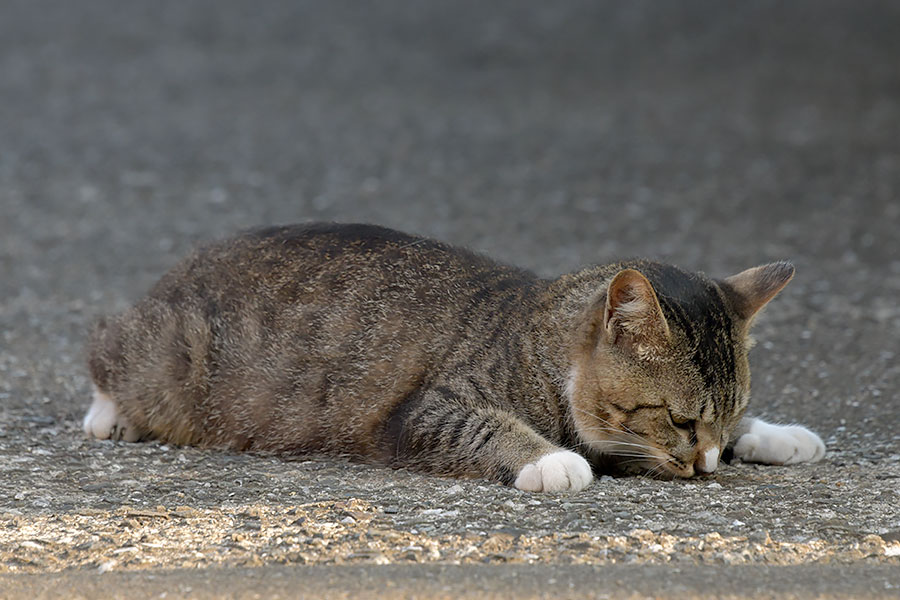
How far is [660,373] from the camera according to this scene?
4.74 m

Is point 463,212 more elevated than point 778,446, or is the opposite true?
point 463,212

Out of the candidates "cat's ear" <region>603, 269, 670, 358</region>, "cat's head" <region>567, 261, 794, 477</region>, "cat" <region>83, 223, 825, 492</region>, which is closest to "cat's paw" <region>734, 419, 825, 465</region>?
"cat" <region>83, 223, 825, 492</region>

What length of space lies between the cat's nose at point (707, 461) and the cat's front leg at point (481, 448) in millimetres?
484

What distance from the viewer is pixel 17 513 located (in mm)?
4398

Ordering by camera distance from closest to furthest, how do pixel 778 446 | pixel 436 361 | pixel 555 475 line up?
pixel 555 475, pixel 436 361, pixel 778 446

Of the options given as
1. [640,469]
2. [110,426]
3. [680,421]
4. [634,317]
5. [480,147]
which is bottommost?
[110,426]

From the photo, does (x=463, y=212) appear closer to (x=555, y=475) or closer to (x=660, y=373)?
(x=660, y=373)

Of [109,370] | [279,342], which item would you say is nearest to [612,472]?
[279,342]

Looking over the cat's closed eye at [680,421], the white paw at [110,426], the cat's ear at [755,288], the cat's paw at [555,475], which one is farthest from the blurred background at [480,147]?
the cat's paw at [555,475]

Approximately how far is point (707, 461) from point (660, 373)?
423 mm

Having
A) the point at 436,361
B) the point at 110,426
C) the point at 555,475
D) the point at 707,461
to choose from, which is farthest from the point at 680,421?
the point at 110,426

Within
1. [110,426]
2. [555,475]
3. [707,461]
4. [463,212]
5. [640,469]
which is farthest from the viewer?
[463,212]

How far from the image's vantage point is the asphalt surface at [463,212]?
3963 mm

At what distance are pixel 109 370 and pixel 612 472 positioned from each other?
2560 millimetres
